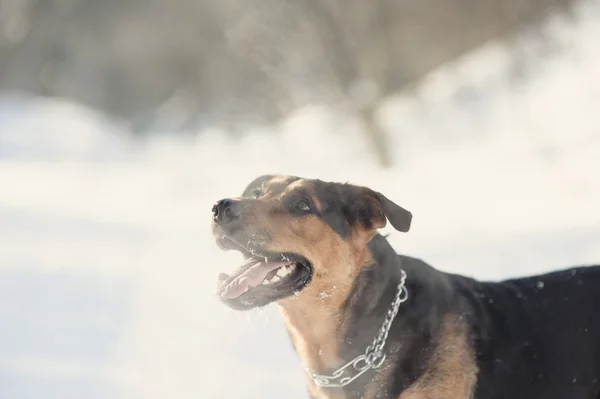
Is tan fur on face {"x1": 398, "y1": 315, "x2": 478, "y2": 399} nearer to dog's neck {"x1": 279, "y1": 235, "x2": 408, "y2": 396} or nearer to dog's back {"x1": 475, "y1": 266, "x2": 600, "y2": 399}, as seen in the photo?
dog's back {"x1": 475, "y1": 266, "x2": 600, "y2": 399}

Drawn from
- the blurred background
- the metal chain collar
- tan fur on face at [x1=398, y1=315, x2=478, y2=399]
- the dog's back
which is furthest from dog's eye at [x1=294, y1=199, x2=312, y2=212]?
the blurred background

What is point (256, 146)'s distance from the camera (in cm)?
2088

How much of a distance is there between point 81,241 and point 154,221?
256cm

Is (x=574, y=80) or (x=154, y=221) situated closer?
(x=154, y=221)

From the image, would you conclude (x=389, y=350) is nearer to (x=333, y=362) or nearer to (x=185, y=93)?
(x=333, y=362)

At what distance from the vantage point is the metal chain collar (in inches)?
130

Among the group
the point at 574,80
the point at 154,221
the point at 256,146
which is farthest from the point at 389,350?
the point at 256,146

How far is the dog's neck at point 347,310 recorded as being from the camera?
11.0ft

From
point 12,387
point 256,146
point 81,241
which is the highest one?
point 256,146

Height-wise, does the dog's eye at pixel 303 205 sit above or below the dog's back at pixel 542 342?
above

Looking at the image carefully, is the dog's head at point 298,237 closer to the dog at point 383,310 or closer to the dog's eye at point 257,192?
the dog at point 383,310

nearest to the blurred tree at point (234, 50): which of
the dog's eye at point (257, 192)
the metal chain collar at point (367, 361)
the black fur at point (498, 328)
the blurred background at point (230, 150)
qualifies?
the blurred background at point (230, 150)

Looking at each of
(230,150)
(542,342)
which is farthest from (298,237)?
(230,150)

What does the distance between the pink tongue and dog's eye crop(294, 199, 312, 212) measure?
0.89ft
